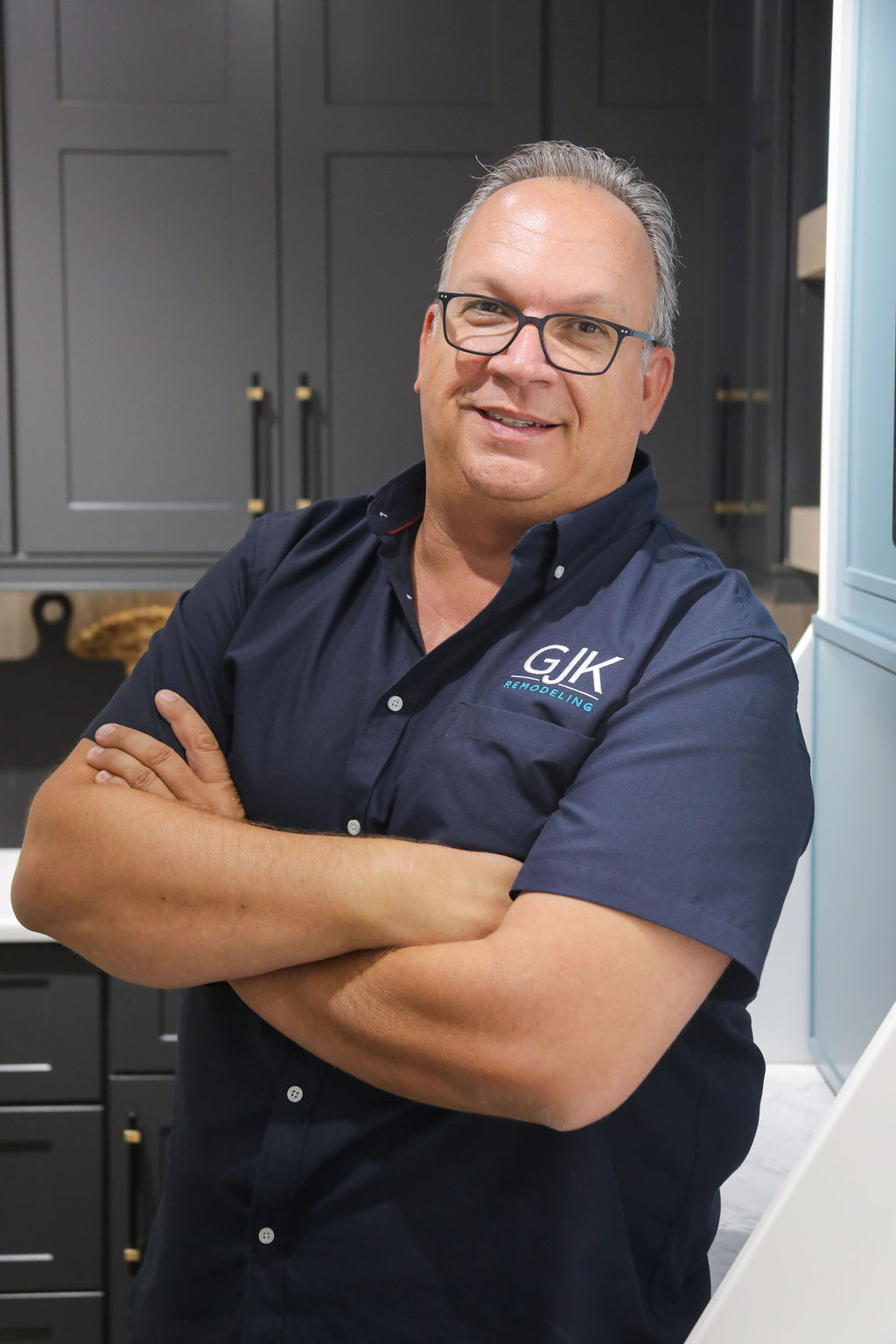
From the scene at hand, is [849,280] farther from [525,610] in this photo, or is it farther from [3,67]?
[3,67]

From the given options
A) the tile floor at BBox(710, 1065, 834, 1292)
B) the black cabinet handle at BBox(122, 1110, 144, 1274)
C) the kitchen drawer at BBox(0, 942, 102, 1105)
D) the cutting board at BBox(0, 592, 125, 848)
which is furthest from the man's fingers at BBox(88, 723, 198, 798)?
the cutting board at BBox(0, 592, 125, 848)

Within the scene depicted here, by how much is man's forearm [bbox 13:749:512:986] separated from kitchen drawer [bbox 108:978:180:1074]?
45.5 inches

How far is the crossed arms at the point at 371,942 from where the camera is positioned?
82 centimetres

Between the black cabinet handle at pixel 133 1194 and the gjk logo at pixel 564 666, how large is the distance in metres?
1.48

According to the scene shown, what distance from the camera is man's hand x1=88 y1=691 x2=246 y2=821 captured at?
1.04 m

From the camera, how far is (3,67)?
7.41ft

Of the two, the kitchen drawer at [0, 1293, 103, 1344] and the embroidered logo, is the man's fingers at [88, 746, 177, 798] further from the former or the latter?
the kitchen drawer at [0, 1293, 103, 1344]

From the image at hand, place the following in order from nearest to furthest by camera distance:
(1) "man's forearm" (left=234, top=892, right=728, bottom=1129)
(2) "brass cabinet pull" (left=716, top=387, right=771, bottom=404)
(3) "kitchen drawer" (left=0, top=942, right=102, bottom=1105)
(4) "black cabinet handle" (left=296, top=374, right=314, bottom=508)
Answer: (1) "man's forearm" (left=234, top=892, right=728, bottom=1129), (3) "kitchen drawer" (left=0, top=942, right=102, bottom=1105), (2) "brass cabinet pull" (left=716, top=387, right=771, bottom=404), (4) "black cabinet handle" (left=296, top=374, right=314, bottom=508)

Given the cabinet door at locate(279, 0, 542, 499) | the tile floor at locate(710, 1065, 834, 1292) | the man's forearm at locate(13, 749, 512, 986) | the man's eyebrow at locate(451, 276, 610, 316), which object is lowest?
the tile floor at locate(710, 1065, 834, 1292)

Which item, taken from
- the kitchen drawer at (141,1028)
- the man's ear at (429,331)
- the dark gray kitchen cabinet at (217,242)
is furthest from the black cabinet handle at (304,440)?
the man's ear at (429,331)

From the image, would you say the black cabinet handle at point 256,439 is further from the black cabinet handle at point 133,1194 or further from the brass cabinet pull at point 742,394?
the black cabinet handle at point 133,1194

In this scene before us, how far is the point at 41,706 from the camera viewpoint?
2850 mm

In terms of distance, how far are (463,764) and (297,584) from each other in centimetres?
27

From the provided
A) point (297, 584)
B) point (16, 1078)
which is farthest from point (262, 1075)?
point (16, 1078)
